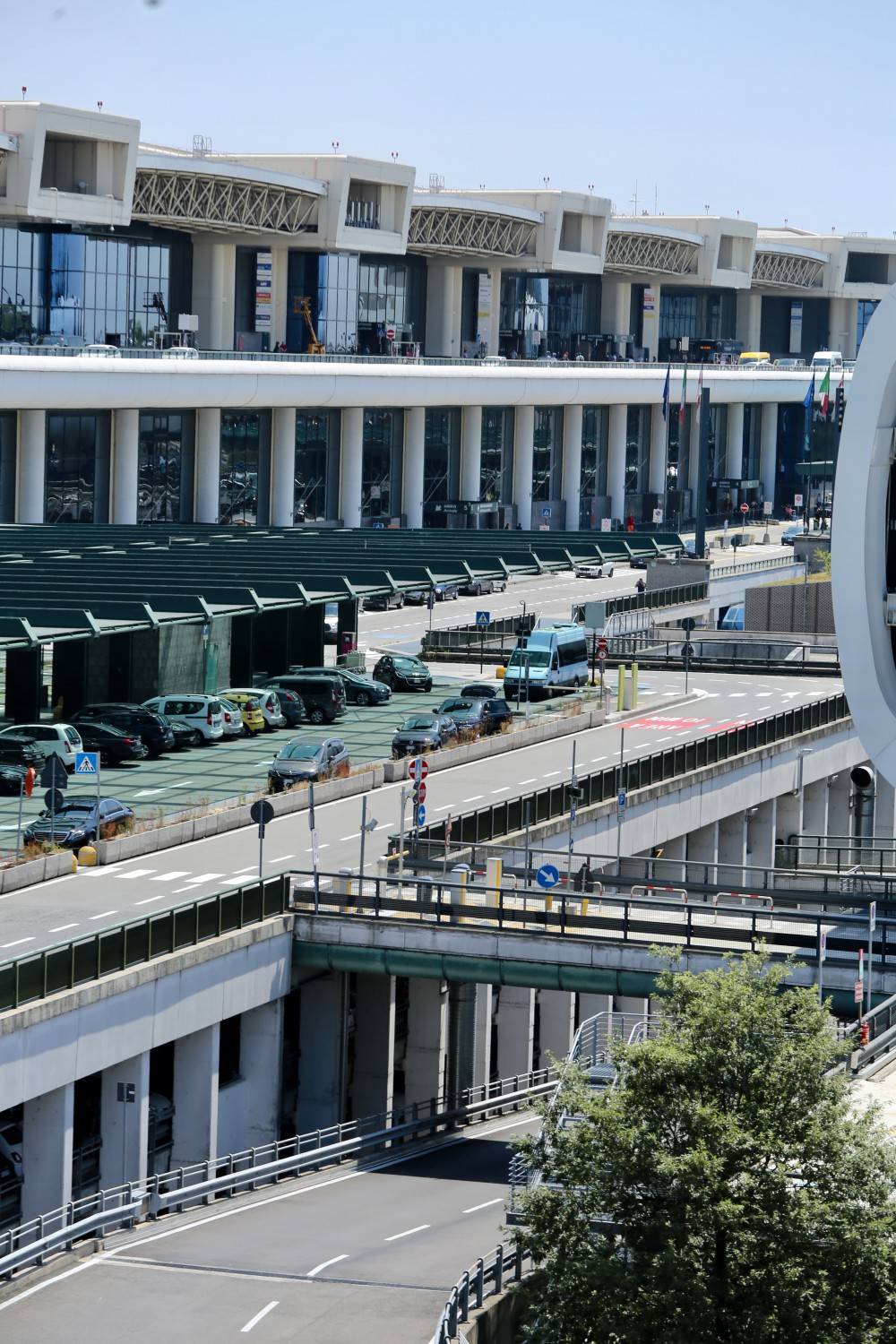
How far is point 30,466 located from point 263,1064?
212 ft

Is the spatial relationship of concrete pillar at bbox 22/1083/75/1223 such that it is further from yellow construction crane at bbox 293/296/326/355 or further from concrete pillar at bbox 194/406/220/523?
yellow construction crane at bbox 293/296/326/355

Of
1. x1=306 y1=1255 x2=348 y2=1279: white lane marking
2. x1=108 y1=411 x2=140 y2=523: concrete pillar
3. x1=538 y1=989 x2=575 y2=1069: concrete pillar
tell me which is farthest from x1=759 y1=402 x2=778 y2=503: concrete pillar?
x1=306 y1=1255 x2=348 y2=1279: white lane marking

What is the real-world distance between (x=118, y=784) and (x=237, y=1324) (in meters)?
30.6

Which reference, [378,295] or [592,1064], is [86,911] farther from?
[378,295]

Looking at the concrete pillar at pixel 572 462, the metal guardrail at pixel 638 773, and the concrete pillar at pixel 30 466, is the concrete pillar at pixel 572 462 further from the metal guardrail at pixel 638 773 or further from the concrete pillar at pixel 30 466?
A: the metal guardrail at pixel 638 773

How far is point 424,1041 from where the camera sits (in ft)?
174

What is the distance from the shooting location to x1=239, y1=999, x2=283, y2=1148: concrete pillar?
157ft

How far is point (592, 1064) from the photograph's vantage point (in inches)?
1580

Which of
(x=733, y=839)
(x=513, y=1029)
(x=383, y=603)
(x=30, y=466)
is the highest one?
(x=30, y=466)

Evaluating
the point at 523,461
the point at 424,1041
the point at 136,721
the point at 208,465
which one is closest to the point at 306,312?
the point at 523,461

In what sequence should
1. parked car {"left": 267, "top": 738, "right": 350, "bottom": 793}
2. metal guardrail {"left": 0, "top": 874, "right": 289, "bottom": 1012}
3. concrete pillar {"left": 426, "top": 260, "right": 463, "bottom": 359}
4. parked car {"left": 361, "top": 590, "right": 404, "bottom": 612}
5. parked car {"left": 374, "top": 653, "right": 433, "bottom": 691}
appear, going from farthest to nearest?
concrete pillar {"left": 426, "top": 260, "right": 463, "bottom": 359}, parked car {"left": 361, "top": 590, "right": 404, "bottom": 612}, parked car {"left": 374, "top": 653, "right": 433, "bottom": 691}, parked car {"left": 267, "top": 738, "right": 350, "bottom": 793}, metal guardrail {"left": 0, "top": 874, "right": 289, "bottom": 1012}

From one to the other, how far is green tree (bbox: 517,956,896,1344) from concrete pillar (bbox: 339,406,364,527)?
10421 centimetres

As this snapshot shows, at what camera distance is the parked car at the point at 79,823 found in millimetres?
53875

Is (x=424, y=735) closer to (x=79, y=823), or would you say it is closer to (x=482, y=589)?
(x=79, y=823)
